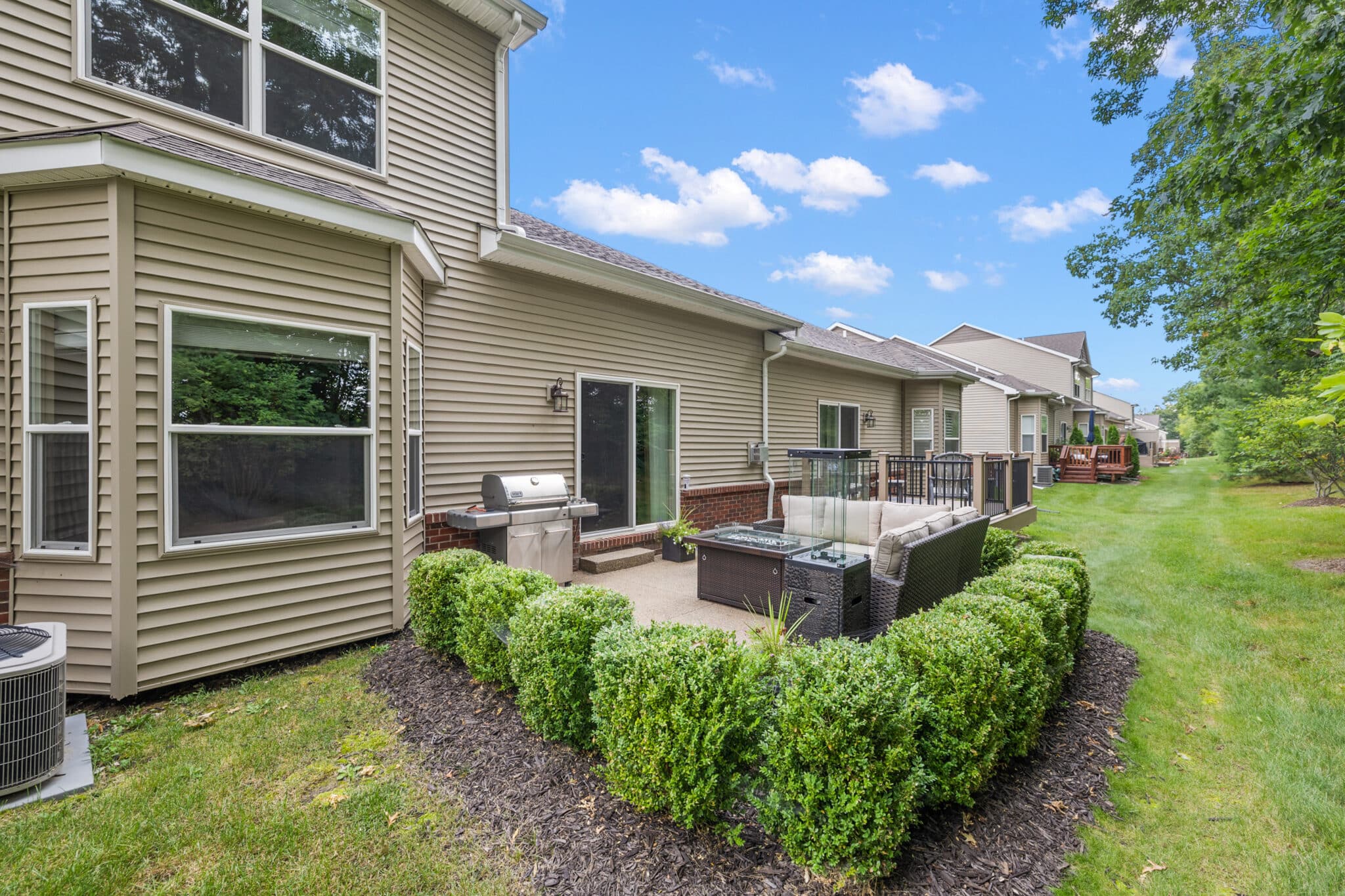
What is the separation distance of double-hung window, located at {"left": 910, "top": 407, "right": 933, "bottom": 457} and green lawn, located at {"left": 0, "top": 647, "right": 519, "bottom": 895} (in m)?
13.5

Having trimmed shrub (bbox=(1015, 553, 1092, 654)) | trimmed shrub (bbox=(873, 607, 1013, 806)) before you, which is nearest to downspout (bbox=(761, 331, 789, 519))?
trimmed shrub (bbox=(1015, 553, 1092, 654))

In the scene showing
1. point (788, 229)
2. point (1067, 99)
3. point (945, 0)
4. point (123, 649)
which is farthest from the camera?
point (788, 229)

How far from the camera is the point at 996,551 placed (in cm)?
610

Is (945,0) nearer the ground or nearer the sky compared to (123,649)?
nearer the sky

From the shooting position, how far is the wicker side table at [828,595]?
4.41m

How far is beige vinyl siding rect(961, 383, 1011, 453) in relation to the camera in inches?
778

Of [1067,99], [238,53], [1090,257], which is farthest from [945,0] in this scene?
[238,53]

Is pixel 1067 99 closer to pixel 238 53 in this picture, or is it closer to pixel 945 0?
pixel 945 0

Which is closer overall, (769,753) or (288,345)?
(769,753)

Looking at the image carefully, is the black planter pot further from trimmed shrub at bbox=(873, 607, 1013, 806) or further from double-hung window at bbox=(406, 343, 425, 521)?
trimmed shrub at bbox=(873, 607, 1013, 806)

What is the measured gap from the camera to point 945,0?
10828mm

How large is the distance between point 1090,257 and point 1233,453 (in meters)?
7.85

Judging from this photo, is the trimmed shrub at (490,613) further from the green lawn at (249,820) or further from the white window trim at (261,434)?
the white window trim at (261,434)

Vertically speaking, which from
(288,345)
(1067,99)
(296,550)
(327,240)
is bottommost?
(296,550)
